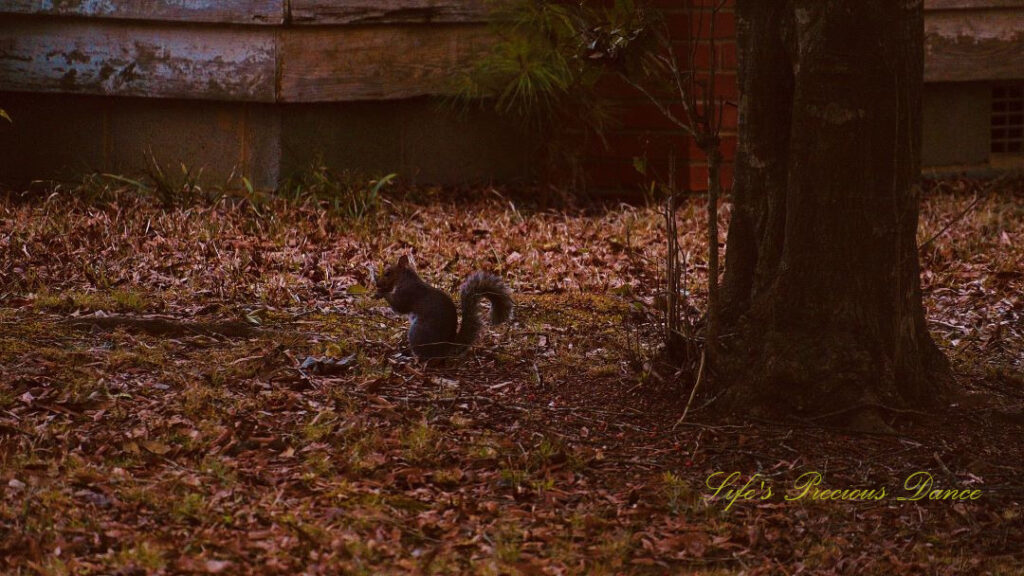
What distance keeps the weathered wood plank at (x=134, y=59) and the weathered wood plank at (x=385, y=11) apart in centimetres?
31

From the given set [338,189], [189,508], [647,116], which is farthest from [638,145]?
[189,508]

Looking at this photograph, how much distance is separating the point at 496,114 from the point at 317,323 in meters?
3.91

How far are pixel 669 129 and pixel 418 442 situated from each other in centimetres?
514

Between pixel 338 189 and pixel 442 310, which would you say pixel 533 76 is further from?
pixel 442 310

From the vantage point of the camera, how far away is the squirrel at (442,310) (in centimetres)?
535

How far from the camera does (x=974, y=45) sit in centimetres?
977

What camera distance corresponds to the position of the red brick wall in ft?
28.9

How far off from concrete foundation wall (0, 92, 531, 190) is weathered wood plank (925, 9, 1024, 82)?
134 inches

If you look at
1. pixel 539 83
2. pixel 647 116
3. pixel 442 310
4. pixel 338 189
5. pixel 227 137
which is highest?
pixel 539 83

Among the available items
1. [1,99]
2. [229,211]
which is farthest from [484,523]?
[1,99]

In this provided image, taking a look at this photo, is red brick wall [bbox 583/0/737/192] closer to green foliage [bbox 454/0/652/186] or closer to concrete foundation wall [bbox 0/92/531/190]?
green foliage [bbox 454/0/652/186]

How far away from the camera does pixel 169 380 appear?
505cm

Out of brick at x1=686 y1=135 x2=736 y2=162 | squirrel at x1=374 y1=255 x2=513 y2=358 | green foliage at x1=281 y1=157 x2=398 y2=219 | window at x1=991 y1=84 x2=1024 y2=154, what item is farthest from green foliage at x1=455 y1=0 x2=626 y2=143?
window at x1=991 y1=84 x2=1024 y2=154

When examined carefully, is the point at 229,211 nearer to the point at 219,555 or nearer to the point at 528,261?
the point at 528,261
